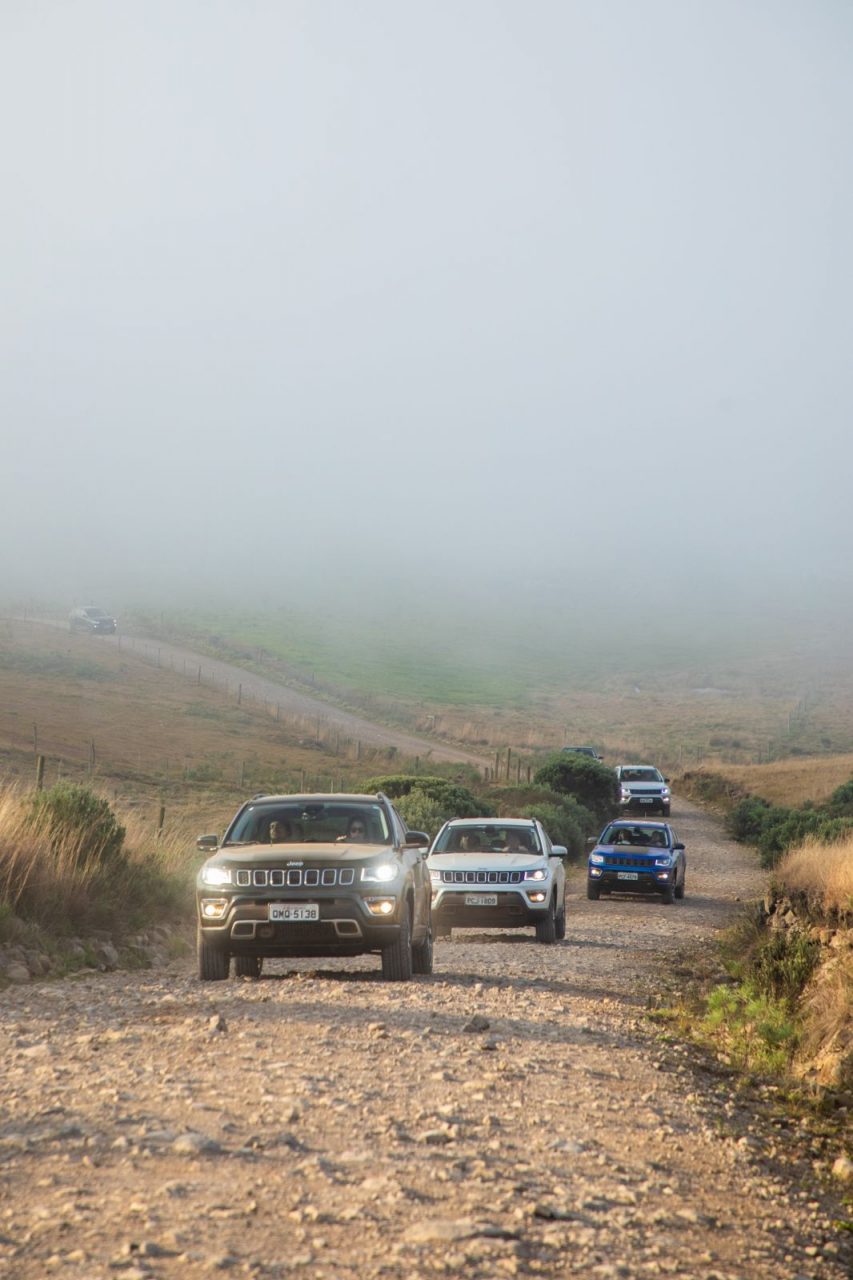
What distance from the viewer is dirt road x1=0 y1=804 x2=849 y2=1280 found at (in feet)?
15.1

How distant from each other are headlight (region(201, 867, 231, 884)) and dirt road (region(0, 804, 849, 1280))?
47.6 inches

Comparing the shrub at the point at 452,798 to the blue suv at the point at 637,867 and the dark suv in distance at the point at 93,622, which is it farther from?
the dark suv in distance at the point at 93,622

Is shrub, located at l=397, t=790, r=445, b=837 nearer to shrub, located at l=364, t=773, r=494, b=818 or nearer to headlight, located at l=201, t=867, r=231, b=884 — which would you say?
shrub, located at l=364, t=773, r=494, b=818

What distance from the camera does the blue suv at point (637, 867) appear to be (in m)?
25.0

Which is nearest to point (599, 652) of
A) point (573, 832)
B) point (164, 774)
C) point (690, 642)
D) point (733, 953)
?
point (690, 642)

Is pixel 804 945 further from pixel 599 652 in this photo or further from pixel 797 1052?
pixel 599 652

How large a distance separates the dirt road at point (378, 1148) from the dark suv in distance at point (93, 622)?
94938mm

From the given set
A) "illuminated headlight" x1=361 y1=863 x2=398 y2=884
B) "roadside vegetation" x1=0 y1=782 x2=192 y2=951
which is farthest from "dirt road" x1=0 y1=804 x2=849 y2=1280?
"roadside vegetation" x1=0 y1=782 x2=192 y2=951

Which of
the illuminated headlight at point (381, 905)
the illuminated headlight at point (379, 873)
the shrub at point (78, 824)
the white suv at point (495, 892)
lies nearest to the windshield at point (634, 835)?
the white suv at point (495, 892)

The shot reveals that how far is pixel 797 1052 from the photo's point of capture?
9875mm

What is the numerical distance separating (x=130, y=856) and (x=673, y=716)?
11056cm

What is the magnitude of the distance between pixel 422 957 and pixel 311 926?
188 cm

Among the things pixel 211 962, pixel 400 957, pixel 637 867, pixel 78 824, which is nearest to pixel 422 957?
pixel 400 957

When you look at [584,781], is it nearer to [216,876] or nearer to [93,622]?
[216,876]
